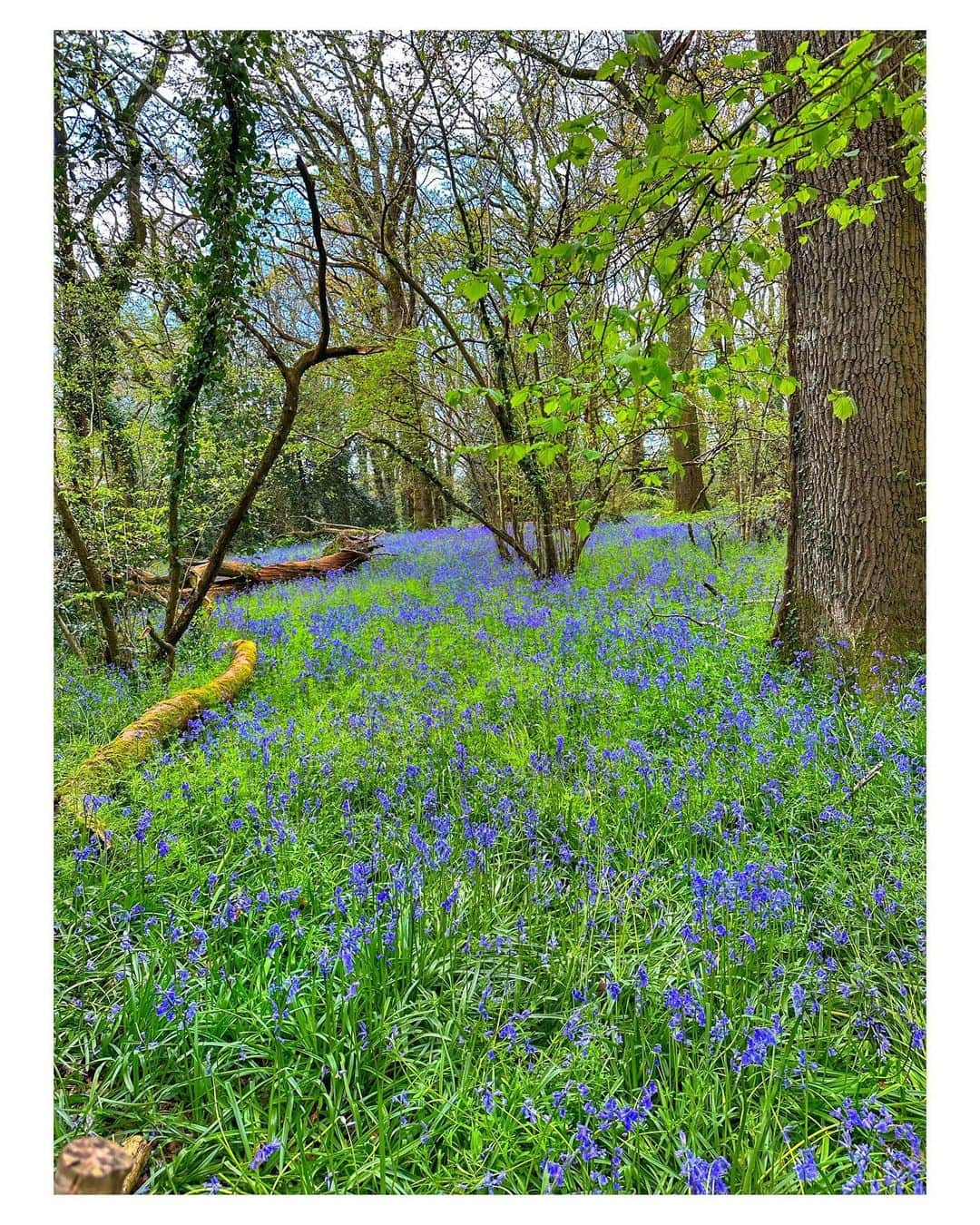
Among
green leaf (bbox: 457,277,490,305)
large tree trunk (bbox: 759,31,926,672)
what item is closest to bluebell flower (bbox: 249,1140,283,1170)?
green leaf (bbox: 457,277,490,305)

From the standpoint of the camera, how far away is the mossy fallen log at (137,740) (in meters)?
2.25

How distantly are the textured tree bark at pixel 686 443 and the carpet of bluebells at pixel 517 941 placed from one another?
1.29m

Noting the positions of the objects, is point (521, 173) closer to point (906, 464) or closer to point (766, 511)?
point (906, 464)

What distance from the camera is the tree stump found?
0.81 metres

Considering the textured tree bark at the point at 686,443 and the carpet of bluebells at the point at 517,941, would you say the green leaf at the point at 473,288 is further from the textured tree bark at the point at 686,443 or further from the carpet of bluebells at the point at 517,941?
the carpet of bluebells at the point at 517,941

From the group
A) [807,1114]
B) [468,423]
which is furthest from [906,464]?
[468,423]

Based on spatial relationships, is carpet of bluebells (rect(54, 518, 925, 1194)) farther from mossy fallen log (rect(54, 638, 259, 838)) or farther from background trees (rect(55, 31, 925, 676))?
background trees (rect(55, 31, 925, 676))

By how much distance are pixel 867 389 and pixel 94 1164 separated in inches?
130

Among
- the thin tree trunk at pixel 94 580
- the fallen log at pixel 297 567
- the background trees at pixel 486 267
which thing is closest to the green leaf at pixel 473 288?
the background trees at pixel 486 267

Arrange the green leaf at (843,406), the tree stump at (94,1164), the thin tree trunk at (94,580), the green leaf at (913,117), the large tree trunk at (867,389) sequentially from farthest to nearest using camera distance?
1. the thin tree trunk at (94,580)
2. the large tree trunk at (867,389)
3. the green leaf at (843,406)
4. the green leaf at (913,117)
5. the tree stump at (94,1164)

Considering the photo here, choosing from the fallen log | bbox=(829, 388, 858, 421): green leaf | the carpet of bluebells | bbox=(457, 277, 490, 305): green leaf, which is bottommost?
the carpet of bluebells

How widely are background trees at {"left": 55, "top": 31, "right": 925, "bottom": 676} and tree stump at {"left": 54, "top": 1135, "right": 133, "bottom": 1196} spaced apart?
1481mm
